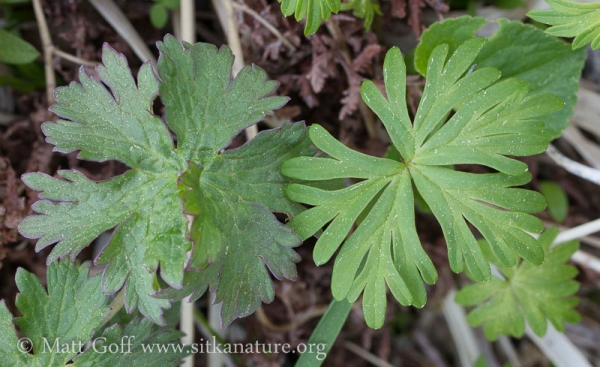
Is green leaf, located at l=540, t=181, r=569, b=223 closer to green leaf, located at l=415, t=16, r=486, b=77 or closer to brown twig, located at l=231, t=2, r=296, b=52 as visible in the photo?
green leaf, located at l=415, t=16, r=486, b=77

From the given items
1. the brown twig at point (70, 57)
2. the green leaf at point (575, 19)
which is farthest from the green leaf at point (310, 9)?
the brown twig at point (70, 57)

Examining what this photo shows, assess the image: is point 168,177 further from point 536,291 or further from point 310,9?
point 536,291

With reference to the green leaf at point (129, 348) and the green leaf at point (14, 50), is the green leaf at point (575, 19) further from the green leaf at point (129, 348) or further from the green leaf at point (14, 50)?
the green leaf at point (14, 50)

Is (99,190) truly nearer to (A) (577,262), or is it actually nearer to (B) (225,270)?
(B) (225,270)

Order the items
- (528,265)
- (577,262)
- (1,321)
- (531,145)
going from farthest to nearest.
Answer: (577,262) → (528,265) → (1,321) → (531,145)

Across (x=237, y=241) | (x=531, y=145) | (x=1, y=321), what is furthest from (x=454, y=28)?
(x=1, y=321)

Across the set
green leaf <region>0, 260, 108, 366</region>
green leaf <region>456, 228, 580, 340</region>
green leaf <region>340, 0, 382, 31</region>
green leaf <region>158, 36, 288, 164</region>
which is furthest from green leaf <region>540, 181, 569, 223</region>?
green leaf <region>0, 260, 108, 366</region>
